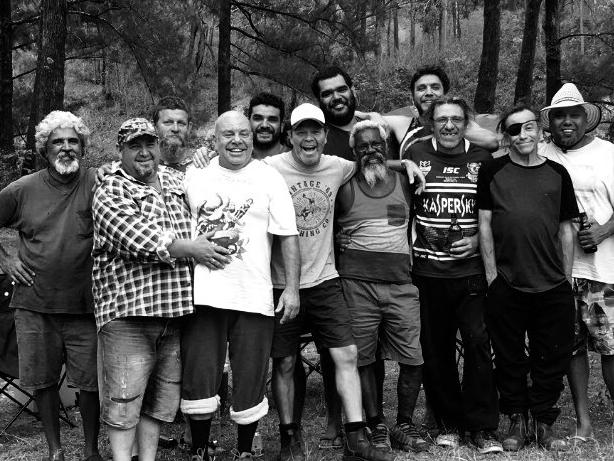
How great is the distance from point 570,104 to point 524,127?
0.49 metres

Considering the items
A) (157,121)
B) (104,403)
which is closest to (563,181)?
(157,121)

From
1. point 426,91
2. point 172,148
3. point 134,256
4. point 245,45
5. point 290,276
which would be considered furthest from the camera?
point 245,45

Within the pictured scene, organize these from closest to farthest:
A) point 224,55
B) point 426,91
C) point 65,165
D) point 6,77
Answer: point 65,165, point 426,91, point 224,55, point 6,77

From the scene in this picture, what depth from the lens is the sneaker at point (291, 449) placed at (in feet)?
14.4

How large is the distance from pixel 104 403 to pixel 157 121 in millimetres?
1910

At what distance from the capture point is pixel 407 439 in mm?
4613

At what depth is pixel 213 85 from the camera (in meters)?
29.8

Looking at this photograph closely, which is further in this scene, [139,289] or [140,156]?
[140,156]

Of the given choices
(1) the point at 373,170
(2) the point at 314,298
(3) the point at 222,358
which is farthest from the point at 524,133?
(3) the point at 222,358

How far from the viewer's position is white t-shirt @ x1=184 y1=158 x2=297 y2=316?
13.3 feet

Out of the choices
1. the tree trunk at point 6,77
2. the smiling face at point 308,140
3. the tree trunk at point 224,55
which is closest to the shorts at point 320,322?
the smiling face at point 308,140

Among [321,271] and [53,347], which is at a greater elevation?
[321,271]

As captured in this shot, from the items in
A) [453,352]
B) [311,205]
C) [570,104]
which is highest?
[570,104]

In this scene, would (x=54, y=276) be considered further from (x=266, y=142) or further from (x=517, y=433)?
(x=517, y=433)
